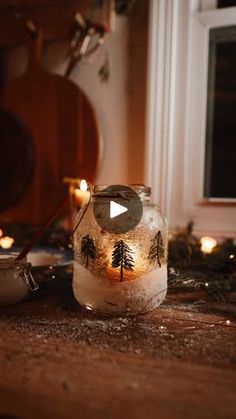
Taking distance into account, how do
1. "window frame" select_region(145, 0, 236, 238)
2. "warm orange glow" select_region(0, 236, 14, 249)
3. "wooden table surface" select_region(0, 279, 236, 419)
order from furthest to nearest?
"window frame" select_region(145, 0, 236, 238)
"warm orange glow" select_region(0, 236, 14, 249)
"wooden table surface" select_region(0, 279, 236, 419)

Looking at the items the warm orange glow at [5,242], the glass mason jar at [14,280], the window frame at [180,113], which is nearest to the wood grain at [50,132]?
the window frame at [180,113]

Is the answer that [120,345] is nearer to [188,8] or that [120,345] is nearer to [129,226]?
[129,226]

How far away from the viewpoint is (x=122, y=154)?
1129mm

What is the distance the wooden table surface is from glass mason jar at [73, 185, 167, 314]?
0.02 metres

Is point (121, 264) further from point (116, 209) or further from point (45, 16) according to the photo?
point (45, 16)

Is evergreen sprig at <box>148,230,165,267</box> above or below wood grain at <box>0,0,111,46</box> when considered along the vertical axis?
below

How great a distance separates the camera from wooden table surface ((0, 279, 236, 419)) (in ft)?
1.07

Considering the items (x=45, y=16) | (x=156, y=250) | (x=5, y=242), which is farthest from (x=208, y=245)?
(x=45, y=16)

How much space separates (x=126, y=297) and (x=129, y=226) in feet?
0.32

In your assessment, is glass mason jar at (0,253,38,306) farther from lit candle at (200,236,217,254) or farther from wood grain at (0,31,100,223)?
wood grain at (0,31,100,223)

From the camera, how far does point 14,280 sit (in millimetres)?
559

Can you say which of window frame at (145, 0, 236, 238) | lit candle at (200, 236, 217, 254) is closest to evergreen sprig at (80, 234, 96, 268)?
lit candle at (200, 236, 217, 254)

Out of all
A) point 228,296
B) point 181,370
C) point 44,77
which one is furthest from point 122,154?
point 181,370
